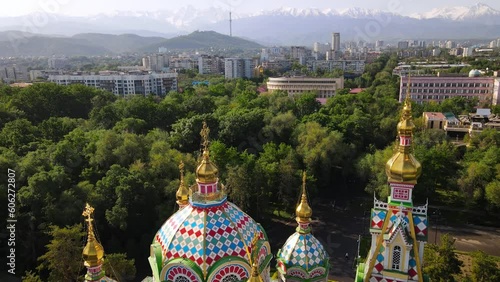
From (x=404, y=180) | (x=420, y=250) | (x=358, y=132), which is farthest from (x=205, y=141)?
(x=358, y=132)

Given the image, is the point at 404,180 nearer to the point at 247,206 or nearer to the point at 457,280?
the point at 457,280

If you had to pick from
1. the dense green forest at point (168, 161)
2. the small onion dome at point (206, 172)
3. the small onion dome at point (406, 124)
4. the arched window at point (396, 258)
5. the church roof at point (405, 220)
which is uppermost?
the small onion dome at point (406, 124)

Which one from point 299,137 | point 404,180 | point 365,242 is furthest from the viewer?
point 299,137

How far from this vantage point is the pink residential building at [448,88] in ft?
233

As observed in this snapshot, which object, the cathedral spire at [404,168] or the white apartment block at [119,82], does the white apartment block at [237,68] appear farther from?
the cathedral spire at [404,168]

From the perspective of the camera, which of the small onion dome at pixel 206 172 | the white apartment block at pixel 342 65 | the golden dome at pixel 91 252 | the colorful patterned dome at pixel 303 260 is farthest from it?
the white apartment block at pixel 342 65

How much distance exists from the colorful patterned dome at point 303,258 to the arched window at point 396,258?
2.37 m

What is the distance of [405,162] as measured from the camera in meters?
13.3

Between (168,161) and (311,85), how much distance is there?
5680 cm

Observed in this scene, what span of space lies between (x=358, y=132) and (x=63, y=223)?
1222 inches

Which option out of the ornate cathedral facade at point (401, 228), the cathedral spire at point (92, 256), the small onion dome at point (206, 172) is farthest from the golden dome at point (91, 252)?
the ornate cathedral facade at point (401, 228)

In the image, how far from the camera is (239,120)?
43.9 m

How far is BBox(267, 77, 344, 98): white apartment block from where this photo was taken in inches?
3272

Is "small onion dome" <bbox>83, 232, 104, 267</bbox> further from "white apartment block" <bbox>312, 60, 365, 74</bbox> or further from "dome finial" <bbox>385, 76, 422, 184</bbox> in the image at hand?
"white apartment block" <bbox>312, 60, 365, 74</bbox>
